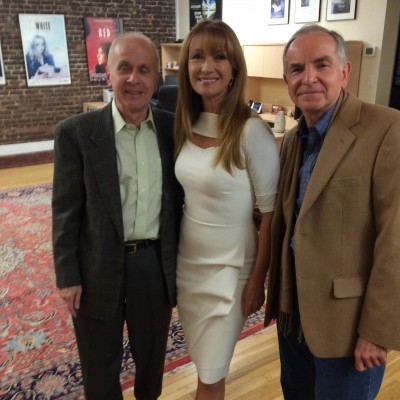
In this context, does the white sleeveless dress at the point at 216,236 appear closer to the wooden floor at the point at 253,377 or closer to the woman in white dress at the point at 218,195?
the woman in white dress at the point at 218,195

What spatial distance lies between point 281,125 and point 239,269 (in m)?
2.93

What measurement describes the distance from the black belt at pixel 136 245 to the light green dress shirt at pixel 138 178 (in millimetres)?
16

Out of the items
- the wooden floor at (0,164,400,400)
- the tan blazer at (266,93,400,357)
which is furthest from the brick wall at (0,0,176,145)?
the tan blazer at (266,93,400,357)

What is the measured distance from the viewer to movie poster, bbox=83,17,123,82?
6934mm

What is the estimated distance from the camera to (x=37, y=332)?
2512 mm

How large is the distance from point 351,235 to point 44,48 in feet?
21.9

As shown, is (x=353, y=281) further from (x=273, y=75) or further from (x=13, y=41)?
(x=13, y=41)

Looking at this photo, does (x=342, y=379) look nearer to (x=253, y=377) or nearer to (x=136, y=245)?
(x=136, y=245)

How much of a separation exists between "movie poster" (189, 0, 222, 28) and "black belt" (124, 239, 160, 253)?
611 cm

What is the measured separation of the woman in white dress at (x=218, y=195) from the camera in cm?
138

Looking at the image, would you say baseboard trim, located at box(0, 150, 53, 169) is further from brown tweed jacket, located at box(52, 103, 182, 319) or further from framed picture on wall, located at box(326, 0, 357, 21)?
brown tweed jacket, located at box(52, 103, 182, 319)

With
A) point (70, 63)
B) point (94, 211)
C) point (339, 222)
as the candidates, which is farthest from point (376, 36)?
point (70, 63)

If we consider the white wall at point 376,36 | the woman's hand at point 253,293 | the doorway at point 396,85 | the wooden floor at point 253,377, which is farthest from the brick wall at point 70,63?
the woman's hand at point 253,293

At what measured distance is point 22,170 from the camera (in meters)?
6.10
